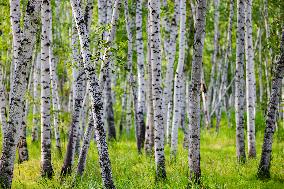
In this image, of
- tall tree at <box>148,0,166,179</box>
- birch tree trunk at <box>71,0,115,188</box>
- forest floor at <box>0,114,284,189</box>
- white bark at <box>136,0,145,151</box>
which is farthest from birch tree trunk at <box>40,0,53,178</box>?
white bark at <box>136,0,145,151</box>

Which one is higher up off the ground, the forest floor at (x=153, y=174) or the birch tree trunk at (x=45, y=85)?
the birch tree trunk at (x=45, y=85)

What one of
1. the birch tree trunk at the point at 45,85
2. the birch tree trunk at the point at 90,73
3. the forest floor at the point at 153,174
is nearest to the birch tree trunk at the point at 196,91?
the forest floor at the point at 153,174

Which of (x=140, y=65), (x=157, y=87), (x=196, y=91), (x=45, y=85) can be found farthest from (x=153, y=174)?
(x=140, y=65)

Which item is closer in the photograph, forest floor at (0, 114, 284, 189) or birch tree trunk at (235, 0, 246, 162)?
forest floor at (0, 114, 284, 189)

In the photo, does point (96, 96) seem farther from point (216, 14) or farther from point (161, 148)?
point (216, 14)

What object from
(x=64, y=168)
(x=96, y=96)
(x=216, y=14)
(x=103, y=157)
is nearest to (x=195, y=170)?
(x=103, y=157)

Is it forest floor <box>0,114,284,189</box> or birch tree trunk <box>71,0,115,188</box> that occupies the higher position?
birch tree trunk <box>71,0,115,188</box>

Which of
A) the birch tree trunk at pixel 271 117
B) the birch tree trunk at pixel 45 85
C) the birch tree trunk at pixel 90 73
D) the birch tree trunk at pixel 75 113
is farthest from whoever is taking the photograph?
the birch tree trunk at pixel 45 85

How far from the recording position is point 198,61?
802 cm

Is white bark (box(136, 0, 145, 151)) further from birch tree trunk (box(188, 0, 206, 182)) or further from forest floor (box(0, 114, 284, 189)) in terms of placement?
birch tree trunk (box(188, 0, 206, 182))

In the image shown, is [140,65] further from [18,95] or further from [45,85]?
[18,95]

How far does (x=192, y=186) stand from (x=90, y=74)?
2789 millimetres

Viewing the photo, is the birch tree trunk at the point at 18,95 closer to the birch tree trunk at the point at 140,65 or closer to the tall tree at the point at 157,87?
the tall tree at the point at 157,87

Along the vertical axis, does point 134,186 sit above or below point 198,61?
below
